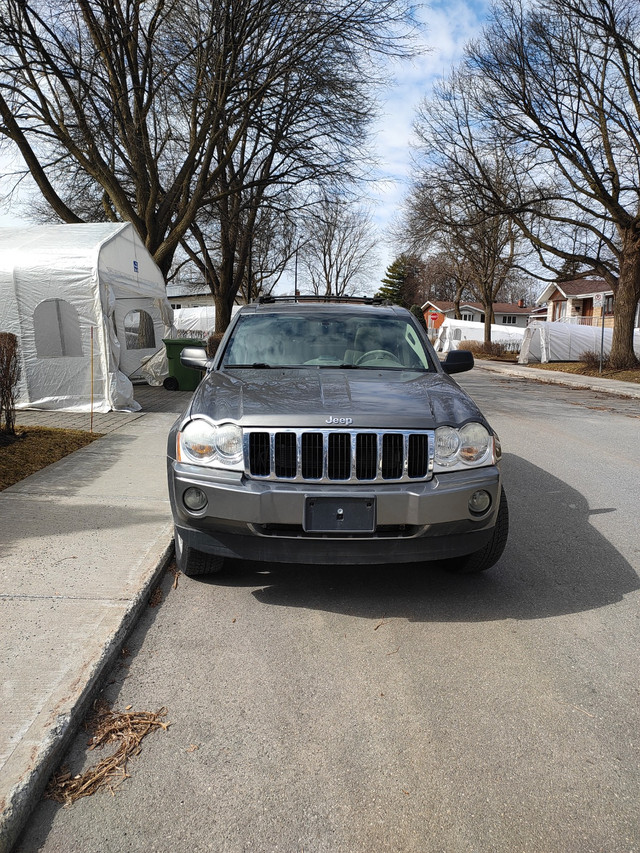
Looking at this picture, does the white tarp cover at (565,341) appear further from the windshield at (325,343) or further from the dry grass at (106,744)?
the dry grass at (106,744)

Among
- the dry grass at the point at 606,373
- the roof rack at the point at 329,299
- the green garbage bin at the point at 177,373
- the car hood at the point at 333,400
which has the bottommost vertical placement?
the dry grass at the point at 606,373

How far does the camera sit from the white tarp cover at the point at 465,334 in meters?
58.1

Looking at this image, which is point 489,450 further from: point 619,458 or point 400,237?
point 400,237

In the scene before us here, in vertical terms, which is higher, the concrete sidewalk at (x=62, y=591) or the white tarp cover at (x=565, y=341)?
the concrete sidewalk at (x=62, y=591)

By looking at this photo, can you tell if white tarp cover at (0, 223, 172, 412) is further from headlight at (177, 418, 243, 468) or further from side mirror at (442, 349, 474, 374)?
headlight at (177, 418, 243, 468)

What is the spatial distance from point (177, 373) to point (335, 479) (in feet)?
46.4

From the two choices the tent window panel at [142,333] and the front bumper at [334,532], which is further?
the tent window panel at [142,333]

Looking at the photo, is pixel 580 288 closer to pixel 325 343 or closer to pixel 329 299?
pixel 329 299

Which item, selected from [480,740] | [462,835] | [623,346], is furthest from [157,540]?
[623,346]

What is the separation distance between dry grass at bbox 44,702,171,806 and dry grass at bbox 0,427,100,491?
415 centimetres

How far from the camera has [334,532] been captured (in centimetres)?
353

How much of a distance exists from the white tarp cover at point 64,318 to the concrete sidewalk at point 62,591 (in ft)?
18.1

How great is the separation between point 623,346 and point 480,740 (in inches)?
974

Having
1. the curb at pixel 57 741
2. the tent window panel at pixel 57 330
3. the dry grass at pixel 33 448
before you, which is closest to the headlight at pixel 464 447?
the curb at pixel 57 741
